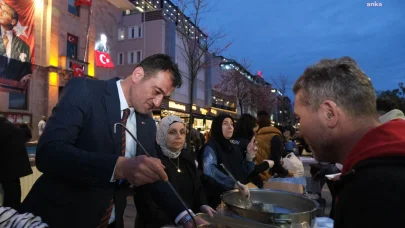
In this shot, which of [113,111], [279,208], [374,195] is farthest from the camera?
[279,208]

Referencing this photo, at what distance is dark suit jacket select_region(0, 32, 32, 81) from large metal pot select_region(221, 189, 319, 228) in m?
16.9

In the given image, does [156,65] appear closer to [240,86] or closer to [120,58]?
[240,86]

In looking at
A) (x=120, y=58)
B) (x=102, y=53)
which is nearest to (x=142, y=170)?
(x=102, y=53)

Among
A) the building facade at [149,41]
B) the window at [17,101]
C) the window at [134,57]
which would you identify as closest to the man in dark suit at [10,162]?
the window at [17,101]

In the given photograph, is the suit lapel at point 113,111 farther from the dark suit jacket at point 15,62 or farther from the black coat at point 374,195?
the dark suit jacket at point 15,62

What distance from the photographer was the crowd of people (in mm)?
807

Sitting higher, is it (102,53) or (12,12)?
(12,12)

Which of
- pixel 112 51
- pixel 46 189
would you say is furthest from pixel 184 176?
pixel 112 51

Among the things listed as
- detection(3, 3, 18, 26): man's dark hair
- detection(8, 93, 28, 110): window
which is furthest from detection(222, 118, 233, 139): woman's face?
detection(3, 3, 18, 26): man's dark hair

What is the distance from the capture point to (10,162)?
10.5ft

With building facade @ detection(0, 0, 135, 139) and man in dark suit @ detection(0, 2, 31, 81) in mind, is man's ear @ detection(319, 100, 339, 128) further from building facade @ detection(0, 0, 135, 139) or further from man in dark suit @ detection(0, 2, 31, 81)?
man in dark suit @ detection(0, 2, 31, 81)

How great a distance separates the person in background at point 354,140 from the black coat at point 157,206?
4.73ft

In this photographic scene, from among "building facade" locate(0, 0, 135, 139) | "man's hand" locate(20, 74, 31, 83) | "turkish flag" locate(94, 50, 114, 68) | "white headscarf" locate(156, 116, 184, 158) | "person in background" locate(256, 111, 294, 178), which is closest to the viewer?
"white headscarf" locate(156, 116, 184, 158)

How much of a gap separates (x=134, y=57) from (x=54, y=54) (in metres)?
9.88
